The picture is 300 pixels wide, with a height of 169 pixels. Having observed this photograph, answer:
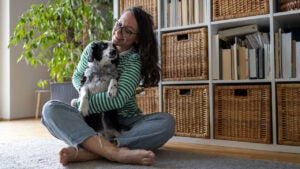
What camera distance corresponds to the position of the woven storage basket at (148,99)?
2.35m

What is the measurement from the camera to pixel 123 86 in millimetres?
1582

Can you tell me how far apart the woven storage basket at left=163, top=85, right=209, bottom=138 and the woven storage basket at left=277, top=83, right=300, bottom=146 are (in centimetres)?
45

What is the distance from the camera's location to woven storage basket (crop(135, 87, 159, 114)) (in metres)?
2.35

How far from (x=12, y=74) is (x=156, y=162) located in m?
3.02

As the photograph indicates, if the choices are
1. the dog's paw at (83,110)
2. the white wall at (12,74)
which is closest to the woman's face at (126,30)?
the dog's paw at (83,110)

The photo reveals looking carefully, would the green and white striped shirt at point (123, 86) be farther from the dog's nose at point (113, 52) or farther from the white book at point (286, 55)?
the white book at point (286, 55)

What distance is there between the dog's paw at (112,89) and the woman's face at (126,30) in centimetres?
25

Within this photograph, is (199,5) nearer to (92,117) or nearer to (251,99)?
(251,99)

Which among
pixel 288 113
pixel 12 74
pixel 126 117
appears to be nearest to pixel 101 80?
pixel 126 117

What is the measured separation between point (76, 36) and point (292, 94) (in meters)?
1.94

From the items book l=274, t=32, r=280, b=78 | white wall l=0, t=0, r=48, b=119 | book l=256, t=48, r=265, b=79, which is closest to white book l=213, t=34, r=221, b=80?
book l=256, t=48, r=265, b=79

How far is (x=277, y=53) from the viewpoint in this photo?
6.29 feet

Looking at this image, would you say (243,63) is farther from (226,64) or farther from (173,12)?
(173,12)

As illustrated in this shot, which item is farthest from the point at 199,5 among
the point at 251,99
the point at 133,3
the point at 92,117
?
the point at 92,117
